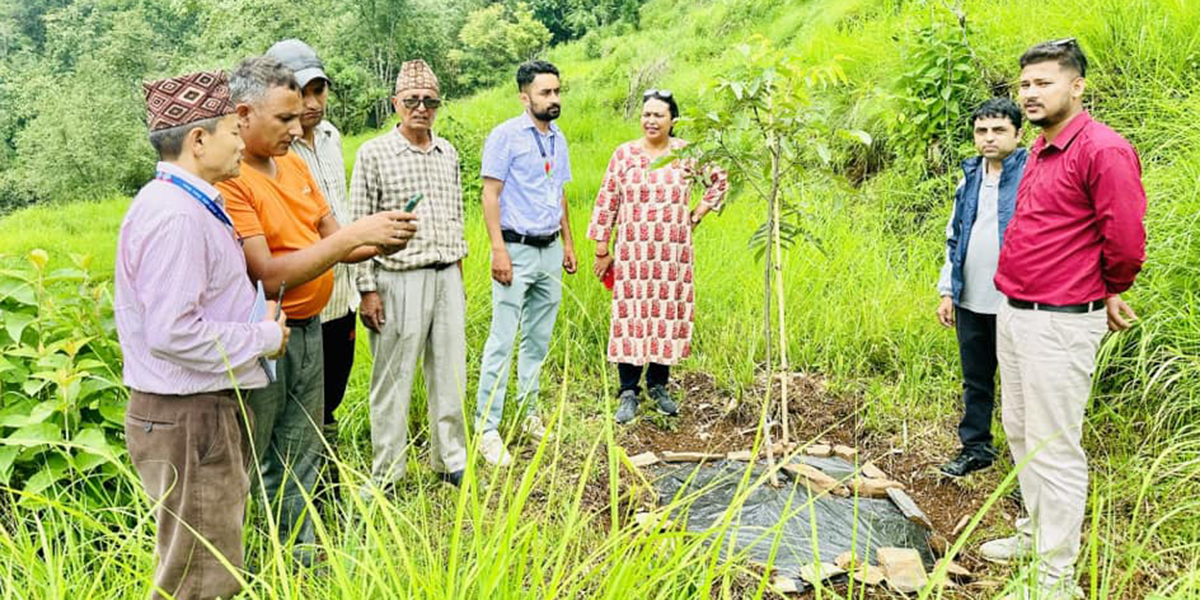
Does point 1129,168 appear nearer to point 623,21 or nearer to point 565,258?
point 565,258

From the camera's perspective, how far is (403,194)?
3.24 metres

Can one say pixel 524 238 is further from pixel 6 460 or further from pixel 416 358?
pixel 6 460

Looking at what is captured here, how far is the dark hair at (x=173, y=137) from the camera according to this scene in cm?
198

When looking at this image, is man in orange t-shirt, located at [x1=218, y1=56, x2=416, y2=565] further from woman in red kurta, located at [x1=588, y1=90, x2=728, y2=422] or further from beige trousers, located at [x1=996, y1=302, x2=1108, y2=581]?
beige trousers, located at [x1=996, y1=302, x2=1108, y2=581]

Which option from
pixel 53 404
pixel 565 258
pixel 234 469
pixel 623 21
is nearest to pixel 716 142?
pixel 565 258

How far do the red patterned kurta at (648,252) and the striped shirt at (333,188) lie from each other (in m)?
1.40

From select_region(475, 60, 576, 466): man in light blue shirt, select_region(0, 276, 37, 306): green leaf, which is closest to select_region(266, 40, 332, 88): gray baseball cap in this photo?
select_region(475, 60, 576, 466): man in light blue shirt

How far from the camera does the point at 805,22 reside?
9.80 m

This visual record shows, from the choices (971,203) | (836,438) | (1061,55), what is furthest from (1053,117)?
(836,438)

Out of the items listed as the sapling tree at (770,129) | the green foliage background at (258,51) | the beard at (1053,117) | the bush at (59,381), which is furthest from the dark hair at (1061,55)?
the green foliage background at (258,51)

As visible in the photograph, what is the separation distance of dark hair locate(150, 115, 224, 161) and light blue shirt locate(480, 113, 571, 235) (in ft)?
6.00

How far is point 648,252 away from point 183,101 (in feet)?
8.36

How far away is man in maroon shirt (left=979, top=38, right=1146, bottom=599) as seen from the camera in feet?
8.13

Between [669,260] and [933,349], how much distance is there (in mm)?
1547
